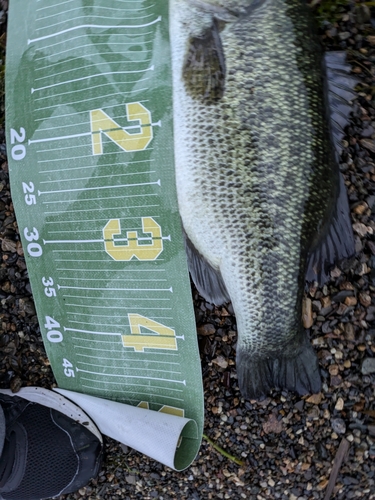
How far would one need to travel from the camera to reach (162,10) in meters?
1.55

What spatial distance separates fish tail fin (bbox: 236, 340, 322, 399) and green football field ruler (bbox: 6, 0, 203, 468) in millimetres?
277

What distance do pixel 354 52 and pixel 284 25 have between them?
1.43ft

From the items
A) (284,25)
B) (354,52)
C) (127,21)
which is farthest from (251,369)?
(127,21)

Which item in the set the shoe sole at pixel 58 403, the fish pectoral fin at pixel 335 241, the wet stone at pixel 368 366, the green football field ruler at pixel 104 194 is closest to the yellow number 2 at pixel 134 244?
the green football field ruler at pixel 104 194

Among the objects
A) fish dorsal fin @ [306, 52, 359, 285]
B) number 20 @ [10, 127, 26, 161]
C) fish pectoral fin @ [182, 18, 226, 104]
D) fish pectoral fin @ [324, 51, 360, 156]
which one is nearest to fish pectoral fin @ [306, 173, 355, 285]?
fish dorsal fin @ [306, 52, 359, 285]

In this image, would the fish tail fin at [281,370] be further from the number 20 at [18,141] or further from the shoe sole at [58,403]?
the number 20 at [18,141]

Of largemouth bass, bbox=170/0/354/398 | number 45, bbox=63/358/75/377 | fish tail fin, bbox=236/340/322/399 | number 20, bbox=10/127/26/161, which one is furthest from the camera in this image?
number 45, bbox=63/358/75/377

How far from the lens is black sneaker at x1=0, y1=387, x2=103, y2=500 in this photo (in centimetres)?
172

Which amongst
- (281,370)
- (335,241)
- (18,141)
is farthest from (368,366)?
(18,141)

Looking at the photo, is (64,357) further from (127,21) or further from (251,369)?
(127,21)

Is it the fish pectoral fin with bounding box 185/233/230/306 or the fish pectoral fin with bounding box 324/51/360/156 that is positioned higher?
the fish pectoral fin with bounding box 324/51/360/156

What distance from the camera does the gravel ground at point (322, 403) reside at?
62.7 inches

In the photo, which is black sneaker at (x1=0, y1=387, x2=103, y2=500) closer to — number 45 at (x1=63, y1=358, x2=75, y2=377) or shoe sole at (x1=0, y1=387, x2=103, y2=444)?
shoe sole at (x1=0, y1=387, x2=103, y2=444)

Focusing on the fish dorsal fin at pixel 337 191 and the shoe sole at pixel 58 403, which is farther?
the shoe sole at pixel 58 403
